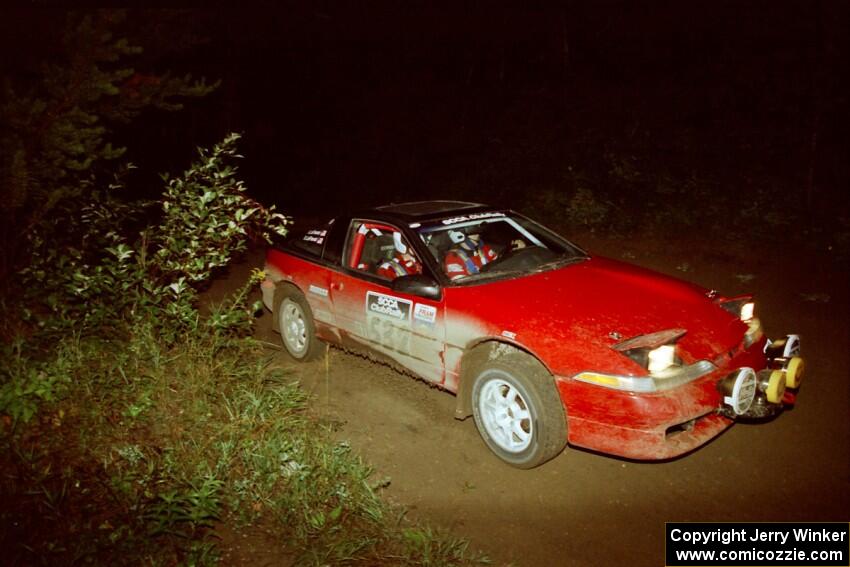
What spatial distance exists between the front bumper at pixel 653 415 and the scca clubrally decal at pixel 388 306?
1407 millimetres

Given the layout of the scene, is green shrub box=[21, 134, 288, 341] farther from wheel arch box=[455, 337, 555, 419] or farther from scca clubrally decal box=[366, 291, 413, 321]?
wheel arch box=[455, 337, 555, 419]

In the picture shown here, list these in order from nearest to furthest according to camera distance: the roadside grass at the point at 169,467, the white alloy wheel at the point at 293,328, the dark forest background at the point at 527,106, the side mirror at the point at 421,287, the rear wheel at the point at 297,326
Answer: the roadside grass at the point at 169,467 < the side mirror at the point at 421,287 < the rear wheel at the point at 297,326 < the white alloy wheel at the point at 293,328 < the dark forest background at the point at 527,106

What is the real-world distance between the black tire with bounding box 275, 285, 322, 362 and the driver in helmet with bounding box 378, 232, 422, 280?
0.95m

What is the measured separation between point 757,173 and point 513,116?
751cm

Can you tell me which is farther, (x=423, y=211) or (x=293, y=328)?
(x=293, y=328)

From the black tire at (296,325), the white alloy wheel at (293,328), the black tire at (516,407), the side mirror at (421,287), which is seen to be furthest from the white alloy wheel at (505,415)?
the white alloy wheel at (293,328)

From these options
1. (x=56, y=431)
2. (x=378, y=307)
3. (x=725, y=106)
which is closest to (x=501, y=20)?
(x=725, y=106)

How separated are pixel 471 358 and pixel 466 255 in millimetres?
1154

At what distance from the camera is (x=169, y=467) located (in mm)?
3586

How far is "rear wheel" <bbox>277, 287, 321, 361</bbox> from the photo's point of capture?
18.2 ft

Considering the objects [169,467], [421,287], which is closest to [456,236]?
[421,287]

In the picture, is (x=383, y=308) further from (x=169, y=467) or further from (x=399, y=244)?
(x=169, y=467)

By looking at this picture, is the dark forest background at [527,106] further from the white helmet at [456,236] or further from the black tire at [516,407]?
the black tire at [516,407]

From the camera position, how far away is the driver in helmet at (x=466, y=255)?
15.3 ft
